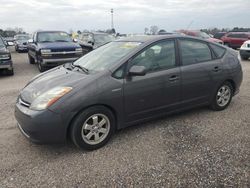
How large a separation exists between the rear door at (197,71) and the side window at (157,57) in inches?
8.8

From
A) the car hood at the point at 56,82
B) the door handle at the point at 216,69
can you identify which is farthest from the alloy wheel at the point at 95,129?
the door handle at the point at 216,69

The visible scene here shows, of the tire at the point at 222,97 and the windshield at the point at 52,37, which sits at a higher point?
the windshield at the point at 52,37

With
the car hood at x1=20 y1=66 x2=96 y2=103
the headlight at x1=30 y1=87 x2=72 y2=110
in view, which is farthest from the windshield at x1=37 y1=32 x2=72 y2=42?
the headlight at x1=30 y1=87 x2=72 y2=110

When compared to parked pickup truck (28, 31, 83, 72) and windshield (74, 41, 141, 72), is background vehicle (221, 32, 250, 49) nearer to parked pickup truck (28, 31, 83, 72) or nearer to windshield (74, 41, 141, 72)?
parked pickup truck (28, 31, 83, 72)

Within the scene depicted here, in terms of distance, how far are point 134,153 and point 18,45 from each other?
2013cm

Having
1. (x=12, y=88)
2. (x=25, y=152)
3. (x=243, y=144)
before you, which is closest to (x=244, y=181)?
(x=243, y=144)

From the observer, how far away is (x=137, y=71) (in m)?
3.30

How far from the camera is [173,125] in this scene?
4012 millimetres

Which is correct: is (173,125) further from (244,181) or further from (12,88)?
(12,88)

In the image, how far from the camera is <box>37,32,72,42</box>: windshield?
33.9ft

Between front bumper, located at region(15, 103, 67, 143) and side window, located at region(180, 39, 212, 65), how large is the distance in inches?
91.9

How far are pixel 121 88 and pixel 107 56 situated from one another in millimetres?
788

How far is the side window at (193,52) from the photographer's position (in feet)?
13.2

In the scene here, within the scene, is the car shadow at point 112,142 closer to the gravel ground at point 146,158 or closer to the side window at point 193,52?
the gravel ground at point 146,158
